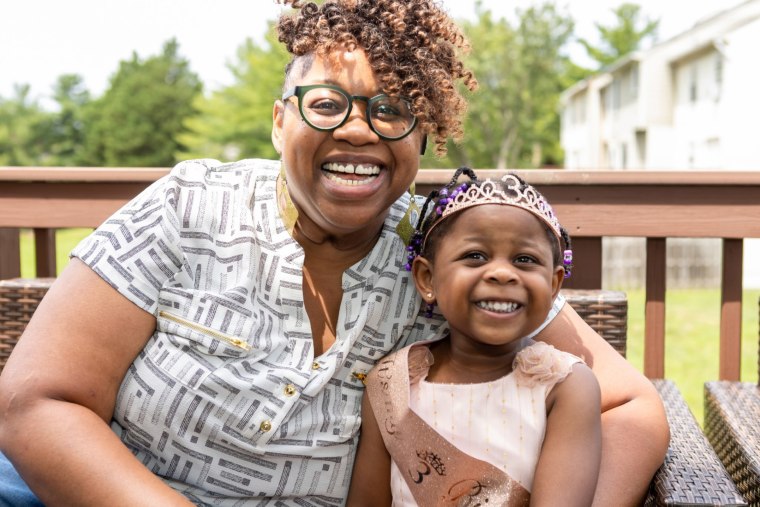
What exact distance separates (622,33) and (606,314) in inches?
2237

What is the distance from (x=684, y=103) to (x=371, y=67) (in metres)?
27.7

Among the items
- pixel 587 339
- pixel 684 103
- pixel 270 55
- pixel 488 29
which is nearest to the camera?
pixel 587 339

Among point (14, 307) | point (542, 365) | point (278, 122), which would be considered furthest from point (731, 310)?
point (14, 307)

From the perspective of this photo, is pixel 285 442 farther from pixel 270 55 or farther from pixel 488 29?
pixel 270 55

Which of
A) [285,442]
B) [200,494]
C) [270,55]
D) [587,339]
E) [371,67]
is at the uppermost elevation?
[270,55]

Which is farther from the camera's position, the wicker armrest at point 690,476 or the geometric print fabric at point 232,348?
the geometric print fabric at point 232,348

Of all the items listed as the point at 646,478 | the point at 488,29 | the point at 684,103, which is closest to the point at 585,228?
the point at 646,478

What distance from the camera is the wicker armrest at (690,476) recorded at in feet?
5.57

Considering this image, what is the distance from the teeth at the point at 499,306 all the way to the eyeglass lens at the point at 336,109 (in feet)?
1.44

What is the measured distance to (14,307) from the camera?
255 cm

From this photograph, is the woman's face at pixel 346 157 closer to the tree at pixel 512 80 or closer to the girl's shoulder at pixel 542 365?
the girl's shoulder at pixel 542 365

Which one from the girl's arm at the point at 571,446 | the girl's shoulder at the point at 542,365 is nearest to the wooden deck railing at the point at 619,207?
the girl's shoulder at the point at 542,365

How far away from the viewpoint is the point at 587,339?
2.08 meters

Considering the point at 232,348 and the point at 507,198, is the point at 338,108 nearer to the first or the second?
the point at 507,198
